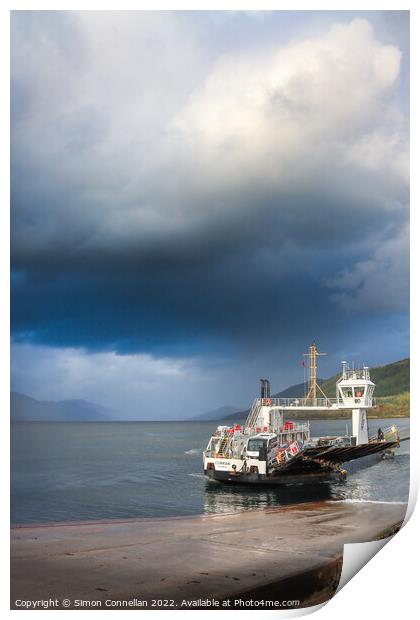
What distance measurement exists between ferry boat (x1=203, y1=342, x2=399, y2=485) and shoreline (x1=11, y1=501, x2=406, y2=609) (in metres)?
8.92

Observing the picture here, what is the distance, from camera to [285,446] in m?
19.7

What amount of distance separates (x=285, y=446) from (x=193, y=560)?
12798 mm

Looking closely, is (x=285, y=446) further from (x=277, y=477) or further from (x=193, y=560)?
(x=193, y=560)

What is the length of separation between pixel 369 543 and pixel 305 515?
344cm

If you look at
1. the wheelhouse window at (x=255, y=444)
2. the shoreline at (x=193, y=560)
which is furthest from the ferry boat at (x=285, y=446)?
the shoreline at (x=193, y=560)

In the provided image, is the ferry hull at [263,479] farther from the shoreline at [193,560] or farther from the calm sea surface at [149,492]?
the shoreline at [193,560]

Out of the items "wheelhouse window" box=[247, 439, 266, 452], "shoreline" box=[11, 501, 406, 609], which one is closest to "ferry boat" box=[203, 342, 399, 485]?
"wheelhouse window" box=[247, 439, 266, 452]

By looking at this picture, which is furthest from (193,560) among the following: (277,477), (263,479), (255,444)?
(255,444)

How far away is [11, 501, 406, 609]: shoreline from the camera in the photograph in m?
6.41

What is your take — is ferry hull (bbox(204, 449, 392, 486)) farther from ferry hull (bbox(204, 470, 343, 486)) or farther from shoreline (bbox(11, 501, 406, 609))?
shoreline (bbox(11, 501, 406, 609))

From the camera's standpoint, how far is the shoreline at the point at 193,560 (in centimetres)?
641

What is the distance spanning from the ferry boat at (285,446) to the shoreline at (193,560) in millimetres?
8916
